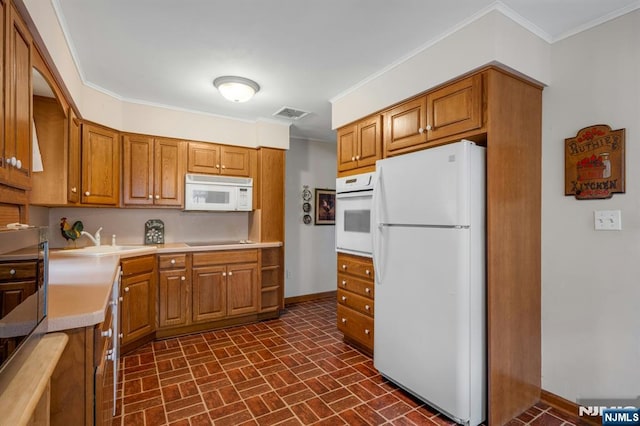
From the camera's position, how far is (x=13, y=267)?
2.77 ft

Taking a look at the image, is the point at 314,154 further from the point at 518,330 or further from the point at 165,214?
the point at 518,330

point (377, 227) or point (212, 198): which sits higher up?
point (212, 198)

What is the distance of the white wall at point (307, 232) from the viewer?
4.73 m

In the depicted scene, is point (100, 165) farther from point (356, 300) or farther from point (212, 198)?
point (356, 300)

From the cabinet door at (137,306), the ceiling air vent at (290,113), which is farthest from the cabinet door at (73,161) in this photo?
the ceiling air vent at (290,113)

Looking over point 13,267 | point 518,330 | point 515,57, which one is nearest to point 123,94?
point 13,267

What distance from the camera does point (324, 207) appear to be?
16.5 feet

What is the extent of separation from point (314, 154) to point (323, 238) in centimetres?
131

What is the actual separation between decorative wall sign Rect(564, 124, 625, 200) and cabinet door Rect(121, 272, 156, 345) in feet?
11.6

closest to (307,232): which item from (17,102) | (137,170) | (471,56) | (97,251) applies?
(137,170)

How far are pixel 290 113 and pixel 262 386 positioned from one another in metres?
2.82

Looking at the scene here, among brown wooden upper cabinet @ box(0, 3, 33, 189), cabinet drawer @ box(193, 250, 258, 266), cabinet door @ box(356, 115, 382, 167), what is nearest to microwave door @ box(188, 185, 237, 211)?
cabinet drawer @ box(193, 250, 258, 266)

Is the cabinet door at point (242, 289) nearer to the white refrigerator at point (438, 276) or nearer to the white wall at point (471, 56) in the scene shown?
the white refrigerator at point (438, 276)

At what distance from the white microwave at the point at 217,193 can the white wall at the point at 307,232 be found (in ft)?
2.80
